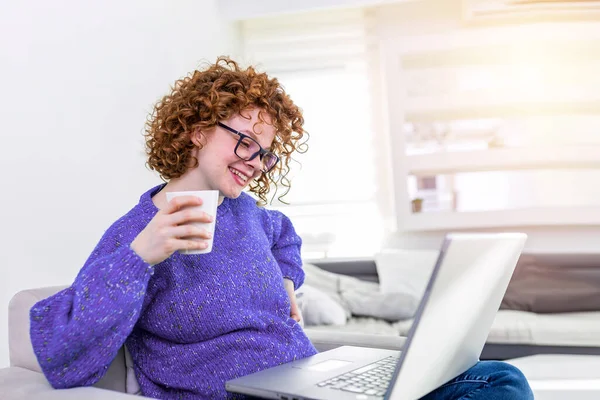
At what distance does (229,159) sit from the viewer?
1268 millimetres

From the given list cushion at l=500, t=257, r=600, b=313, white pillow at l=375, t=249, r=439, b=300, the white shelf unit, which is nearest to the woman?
white pillow at l=375, t=249, r=439, b=300

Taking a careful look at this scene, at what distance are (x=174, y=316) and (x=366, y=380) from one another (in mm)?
405

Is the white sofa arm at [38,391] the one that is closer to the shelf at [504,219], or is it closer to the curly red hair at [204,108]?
the curly red hair at [204,108]

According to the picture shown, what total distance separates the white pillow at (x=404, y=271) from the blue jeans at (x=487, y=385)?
6.21 feet

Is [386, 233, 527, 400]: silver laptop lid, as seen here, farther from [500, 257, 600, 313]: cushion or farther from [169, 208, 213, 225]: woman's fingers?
[500, 257, 600, 313]: cushion

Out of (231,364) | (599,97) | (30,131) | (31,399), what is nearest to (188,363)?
(231,364)

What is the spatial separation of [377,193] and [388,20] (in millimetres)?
1156

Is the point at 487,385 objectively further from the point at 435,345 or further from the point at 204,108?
the point at 204,108

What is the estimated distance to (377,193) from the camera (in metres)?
3.97

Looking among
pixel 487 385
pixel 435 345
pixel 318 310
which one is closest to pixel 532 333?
pixel 318 310

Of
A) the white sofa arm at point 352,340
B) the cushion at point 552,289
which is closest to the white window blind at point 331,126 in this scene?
the cushion at point 552,289

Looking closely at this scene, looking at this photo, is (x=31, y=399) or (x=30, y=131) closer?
(x=31, y=399)

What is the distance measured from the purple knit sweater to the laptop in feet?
0.41

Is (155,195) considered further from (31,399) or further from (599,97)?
(599,97)
